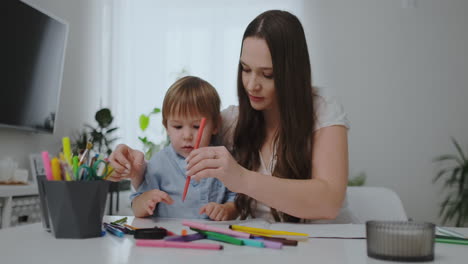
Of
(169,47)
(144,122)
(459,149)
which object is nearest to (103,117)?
(144,122)

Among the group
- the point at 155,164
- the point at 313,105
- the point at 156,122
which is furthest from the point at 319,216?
the point at 156,122

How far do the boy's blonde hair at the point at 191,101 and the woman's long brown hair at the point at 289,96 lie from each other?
0.20m

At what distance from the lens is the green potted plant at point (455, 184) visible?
4188mm

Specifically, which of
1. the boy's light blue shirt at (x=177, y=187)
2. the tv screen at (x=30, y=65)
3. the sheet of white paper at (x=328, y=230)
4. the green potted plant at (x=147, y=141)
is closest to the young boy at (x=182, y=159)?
the boy's light blue shirt at (x=177, y=187)

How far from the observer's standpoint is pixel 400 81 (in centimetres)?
473

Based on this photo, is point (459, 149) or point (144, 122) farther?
point (144, 122)

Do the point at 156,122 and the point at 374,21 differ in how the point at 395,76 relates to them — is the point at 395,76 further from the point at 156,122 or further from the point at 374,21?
the point at 156,122

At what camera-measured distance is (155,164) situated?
1488 millimetres

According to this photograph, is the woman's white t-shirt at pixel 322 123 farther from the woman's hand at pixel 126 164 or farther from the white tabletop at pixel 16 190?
the white tabletop at pixel 16 190

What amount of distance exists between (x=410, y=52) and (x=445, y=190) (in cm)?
131

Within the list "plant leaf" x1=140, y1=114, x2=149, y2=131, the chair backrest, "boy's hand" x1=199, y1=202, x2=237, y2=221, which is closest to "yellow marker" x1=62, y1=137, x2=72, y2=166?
"boy's hand" x1=199, y1=202, x2=237, y2=221

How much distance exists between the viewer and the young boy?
1.42 meters

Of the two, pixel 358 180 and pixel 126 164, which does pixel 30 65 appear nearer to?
pixel 126 164

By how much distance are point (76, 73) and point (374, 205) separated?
325 centimetres
